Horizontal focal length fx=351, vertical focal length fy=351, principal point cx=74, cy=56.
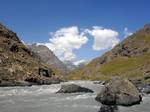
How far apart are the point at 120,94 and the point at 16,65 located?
10909 centimetres

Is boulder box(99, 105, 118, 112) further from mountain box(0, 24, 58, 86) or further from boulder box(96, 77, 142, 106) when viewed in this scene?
mountain box(0, 24, 58, 86)

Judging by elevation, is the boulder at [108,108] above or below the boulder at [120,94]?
below

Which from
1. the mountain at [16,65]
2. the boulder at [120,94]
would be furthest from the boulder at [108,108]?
the mountain at [16,65]

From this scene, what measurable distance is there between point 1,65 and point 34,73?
18678 mm

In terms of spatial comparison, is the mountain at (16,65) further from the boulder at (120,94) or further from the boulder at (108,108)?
the boulder at (108,108)

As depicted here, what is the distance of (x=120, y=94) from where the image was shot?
50.7m

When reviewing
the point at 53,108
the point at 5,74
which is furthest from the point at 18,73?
the point at 53,108

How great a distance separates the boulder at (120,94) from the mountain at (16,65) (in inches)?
3326

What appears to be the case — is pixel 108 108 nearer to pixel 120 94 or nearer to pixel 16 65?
pixel 120 94

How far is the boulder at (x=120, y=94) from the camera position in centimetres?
5056

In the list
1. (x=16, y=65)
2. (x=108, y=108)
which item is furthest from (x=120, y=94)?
(x=16, y=65)

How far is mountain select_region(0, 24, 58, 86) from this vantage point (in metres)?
143

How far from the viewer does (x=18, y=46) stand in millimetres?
176125

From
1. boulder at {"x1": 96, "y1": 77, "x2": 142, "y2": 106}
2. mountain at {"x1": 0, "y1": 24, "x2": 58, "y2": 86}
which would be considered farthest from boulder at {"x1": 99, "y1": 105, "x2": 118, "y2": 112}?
mountain at {"x1": 0, "y1": 24, "x2": 58, "y2": 86}
